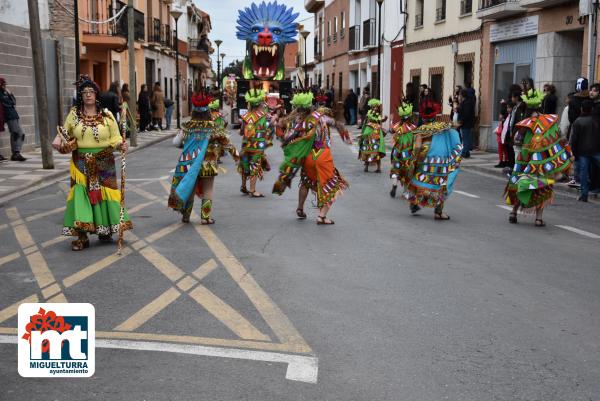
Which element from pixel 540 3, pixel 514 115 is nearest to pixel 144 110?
pixel 540 3

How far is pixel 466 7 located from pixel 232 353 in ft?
73.4

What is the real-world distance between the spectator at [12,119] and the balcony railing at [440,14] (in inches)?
592

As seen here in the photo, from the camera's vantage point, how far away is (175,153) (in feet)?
72.8

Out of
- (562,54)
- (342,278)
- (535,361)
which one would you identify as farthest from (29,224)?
(562,54)

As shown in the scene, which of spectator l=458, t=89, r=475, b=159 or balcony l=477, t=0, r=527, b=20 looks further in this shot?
spectator l=458, t=89, r=475, b=159

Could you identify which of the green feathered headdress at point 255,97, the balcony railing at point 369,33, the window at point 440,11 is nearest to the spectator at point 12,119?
the green feathered headdress at point 255,97

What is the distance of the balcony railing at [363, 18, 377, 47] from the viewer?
38438mm

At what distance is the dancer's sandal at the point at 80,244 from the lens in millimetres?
8297

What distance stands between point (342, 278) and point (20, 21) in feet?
55.6

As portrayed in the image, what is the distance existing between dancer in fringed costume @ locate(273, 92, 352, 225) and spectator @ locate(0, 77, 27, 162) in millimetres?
10093

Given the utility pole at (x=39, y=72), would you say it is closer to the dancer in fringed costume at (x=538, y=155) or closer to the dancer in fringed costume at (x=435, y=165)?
the dancer in fringed costume at (x=435, y=165)

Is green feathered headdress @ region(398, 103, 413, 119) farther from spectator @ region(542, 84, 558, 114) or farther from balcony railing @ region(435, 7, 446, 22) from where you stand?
balcony railing @ region(435, 7, 446, 22)

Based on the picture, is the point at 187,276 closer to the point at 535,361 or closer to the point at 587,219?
the point at 535,361

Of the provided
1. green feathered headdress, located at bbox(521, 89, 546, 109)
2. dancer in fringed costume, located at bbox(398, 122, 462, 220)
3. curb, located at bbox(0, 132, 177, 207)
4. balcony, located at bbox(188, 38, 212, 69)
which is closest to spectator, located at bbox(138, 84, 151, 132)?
curb, located at bbox(0, 132, 177, 207)
